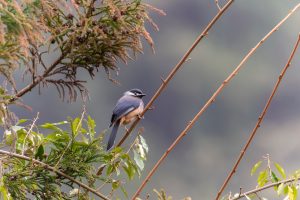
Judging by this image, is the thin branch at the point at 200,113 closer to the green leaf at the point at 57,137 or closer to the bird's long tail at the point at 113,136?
the green leaf at the point at 57,137

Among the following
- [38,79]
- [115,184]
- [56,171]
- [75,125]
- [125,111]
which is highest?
[125,111]

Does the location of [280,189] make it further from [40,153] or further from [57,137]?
[40,153]

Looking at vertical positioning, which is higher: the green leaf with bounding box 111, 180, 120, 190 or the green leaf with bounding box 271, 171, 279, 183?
the green leaf with bounding box 271, 171, 279, 183

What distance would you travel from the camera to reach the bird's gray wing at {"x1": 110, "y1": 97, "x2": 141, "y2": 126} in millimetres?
7200

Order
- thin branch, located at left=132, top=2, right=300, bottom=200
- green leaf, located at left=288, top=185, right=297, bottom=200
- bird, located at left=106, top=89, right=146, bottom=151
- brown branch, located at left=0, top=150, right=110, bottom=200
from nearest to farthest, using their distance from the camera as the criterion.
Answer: thin branch, located at left=132, top=2, right=300, bottom=200, green leaf, located at left=288, top=185, right=297, bottom=200, brown branch, located at left=0, top=150, right=110, bottom=200, bird, located at left=106, top=89, right=146, bottom=151

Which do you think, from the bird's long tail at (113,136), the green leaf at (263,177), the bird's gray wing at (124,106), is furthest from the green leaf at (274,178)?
the bird's gray wing at (124,106)

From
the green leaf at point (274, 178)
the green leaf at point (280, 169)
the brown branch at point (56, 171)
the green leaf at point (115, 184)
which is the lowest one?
the brown branch at point (56, 171)

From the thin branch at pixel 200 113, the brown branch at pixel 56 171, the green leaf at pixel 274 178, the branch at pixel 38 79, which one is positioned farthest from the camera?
the branch at pixel 38 79

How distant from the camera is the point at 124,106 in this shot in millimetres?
7344

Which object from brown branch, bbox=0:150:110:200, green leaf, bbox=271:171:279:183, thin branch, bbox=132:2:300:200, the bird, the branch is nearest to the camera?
thin branch, bbox=132:2:300:200

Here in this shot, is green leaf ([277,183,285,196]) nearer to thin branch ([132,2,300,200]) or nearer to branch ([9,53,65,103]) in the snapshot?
thin branch ([132,2,300,200])

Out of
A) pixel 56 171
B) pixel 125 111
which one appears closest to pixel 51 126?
pixel 56 171

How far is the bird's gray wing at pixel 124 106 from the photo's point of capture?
7.20 metres

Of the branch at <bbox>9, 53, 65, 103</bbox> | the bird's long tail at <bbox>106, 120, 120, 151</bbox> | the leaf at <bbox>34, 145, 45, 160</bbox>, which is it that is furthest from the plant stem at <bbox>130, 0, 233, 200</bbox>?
the branch at <bbox>9, 53, 65, 103</bbox>
